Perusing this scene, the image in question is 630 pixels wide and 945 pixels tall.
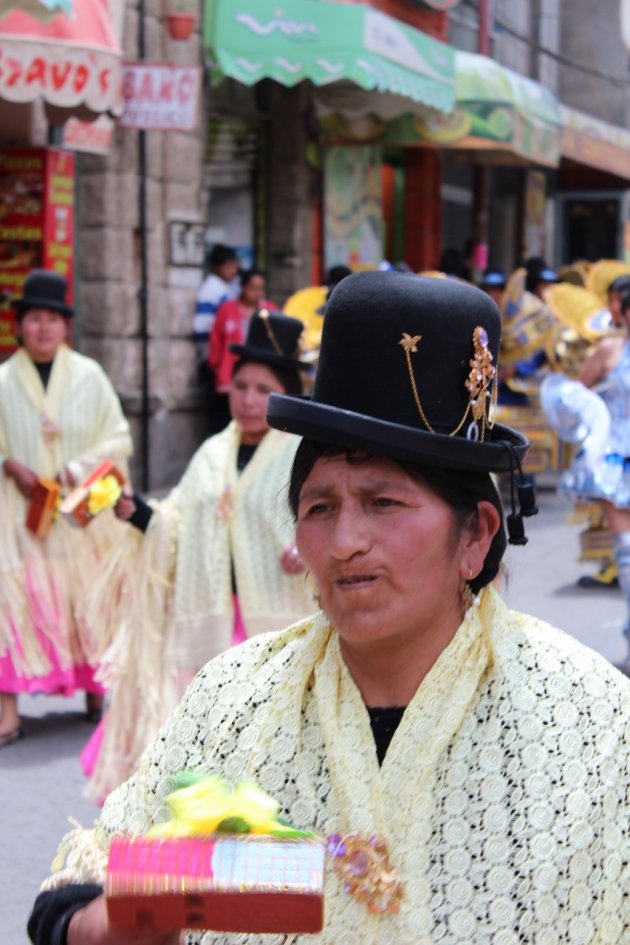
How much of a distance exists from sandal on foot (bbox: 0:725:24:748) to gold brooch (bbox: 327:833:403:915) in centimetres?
502

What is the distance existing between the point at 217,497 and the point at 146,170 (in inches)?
337

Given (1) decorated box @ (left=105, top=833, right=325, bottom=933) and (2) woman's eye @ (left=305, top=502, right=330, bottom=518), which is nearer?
(1) decorated box @ (left=105, top=833, right=325, bottom=933)

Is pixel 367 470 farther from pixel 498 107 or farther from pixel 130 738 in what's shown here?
pixel 498 107

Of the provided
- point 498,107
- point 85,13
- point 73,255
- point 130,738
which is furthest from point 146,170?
point 130,738

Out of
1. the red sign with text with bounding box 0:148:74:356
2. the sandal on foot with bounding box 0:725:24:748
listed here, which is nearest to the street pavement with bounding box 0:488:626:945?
the sandal on foot with bounding box 0:725:24:748

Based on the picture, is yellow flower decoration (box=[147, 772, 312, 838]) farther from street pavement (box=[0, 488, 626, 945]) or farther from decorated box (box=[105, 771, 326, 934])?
street pavement (box=[0, 488, 626, 945])

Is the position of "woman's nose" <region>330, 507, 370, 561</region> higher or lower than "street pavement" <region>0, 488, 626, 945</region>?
higher

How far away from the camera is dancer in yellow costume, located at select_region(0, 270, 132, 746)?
7.11 metres

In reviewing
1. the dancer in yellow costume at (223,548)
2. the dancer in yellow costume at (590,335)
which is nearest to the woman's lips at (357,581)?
the dancer in yellow costume at (223,548)

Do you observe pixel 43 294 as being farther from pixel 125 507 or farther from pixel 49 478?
pixel 125 507

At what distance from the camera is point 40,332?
725cm

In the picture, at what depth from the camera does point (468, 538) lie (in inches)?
90.3

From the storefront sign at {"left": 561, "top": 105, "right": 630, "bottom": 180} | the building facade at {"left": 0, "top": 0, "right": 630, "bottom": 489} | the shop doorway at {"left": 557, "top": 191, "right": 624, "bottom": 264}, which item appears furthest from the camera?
the shop doorway at {"left": 557, "top": 191, "right": 624, "bottom": 264}

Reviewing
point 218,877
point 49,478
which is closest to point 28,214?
point 49,478
